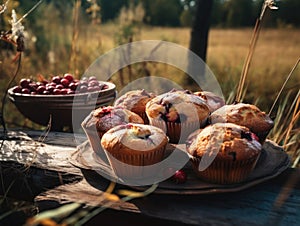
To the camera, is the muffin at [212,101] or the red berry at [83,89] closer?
the muffin at [212,101]

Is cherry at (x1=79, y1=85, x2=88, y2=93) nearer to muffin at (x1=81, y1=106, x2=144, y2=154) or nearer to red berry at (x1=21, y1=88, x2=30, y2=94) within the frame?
red berry at (x1=21, y1=88, x2=30, y2=94)

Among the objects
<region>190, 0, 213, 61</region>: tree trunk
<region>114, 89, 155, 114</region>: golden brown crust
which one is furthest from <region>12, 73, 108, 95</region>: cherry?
<region>190, 0, 213, 61</region>: tree trunk

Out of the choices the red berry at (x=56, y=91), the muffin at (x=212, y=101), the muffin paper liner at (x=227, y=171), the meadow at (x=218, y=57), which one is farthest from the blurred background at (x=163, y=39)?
the muffin paper liner at (x=227, y=171)

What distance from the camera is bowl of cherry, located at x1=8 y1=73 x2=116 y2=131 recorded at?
2.22 metres

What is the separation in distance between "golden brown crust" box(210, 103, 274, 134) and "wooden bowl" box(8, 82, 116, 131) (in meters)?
0.72

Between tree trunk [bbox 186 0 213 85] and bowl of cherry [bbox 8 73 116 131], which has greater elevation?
tree trunk [bbox 186 0 213 85]

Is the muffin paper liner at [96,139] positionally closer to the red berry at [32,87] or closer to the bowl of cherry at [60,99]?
the bowl of cherry at [60,99]

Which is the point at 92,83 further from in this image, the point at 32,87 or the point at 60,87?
the point at 32,87

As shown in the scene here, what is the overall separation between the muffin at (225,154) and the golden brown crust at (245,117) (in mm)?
193

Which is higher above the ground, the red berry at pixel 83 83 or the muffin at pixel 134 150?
Answer: the red berry at pixel 83 83

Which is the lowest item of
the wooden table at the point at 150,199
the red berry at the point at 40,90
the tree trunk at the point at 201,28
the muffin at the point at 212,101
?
the wooden table at the point at 150,199

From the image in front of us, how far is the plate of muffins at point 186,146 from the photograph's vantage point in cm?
150

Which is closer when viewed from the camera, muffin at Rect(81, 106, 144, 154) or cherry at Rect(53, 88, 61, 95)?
muffin at Rect(81, 106, 144, 154)

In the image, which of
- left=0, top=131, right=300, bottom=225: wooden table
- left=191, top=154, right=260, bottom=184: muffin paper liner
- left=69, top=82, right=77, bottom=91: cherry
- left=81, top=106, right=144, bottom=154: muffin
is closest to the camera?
left=0, top=131, right=300, bottom=225: wooden table
